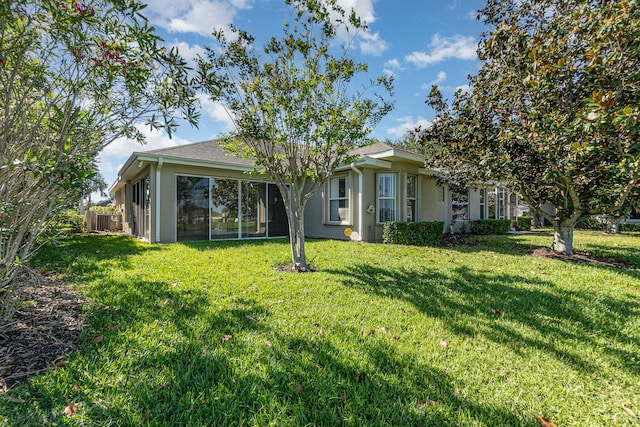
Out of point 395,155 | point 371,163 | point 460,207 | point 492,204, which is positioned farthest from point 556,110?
point 492,204

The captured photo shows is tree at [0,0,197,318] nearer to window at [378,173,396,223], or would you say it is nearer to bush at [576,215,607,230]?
window at [378,173,396,223]

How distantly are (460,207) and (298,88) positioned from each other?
484 inches

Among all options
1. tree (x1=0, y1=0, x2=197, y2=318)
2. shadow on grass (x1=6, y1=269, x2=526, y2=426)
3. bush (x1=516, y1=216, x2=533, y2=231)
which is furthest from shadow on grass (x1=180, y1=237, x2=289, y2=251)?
bush (x1=516, y1=216, x2=533, y2=231)

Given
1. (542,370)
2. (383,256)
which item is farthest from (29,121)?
(383,256)

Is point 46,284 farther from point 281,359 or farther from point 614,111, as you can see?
point 614,111

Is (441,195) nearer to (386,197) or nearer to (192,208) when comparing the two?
(386,197)

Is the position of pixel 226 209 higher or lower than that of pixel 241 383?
higher

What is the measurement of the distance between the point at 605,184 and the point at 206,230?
11.9 m

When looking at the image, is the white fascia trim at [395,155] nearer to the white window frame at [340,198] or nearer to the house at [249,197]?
the house at [249,197]

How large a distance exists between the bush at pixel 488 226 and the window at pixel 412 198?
449cm

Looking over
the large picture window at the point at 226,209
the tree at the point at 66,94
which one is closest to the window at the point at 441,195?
the large picture window at the point at 226,209

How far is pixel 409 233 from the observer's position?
9.98m

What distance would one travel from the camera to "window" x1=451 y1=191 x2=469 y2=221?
1454 centimetres

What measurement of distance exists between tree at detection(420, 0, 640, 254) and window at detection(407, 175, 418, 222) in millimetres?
2425
